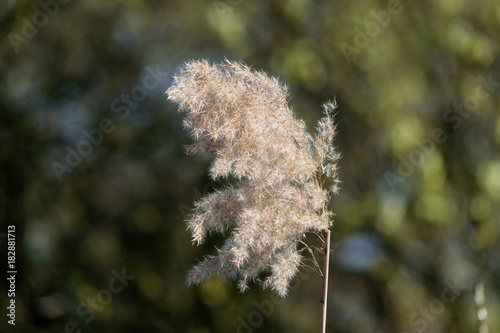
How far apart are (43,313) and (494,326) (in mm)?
1248

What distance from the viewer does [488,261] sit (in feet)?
5.16

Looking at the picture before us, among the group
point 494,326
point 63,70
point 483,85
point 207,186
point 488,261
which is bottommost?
point 494,326

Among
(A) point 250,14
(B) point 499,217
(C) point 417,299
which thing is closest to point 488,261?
(B) point 499,217

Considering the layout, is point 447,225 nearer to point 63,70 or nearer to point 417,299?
point 417,299

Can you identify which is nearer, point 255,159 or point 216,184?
point 255,159

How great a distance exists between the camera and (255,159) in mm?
1097

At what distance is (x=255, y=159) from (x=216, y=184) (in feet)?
1.55

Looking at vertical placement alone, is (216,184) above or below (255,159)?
above

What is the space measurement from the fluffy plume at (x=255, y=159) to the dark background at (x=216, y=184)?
43 centimetres

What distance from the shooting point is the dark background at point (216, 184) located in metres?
1.55

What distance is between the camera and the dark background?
1.55 metres

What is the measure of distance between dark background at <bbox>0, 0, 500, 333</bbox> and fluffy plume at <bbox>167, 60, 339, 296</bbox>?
429 mm

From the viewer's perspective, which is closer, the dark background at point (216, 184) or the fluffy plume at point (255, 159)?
the fluffy plume at point (255, 159)

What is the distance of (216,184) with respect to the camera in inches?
61.2
